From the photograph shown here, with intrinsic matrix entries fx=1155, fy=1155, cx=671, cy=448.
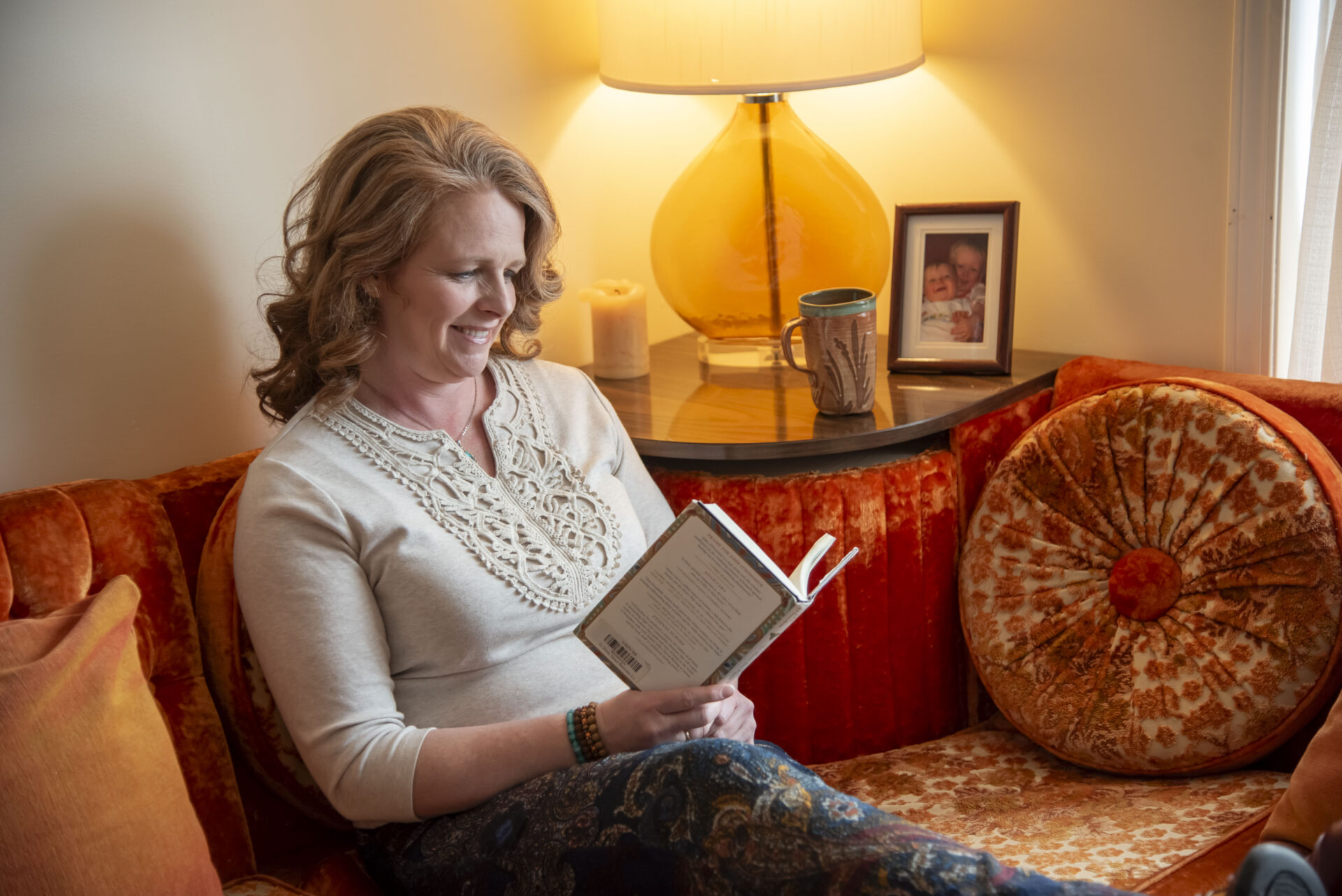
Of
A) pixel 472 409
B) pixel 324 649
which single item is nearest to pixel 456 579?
pixel 324 649

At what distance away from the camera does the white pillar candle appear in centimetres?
196

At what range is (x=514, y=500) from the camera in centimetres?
141

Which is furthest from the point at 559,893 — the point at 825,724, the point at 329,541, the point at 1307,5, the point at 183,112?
the point at 1307,5

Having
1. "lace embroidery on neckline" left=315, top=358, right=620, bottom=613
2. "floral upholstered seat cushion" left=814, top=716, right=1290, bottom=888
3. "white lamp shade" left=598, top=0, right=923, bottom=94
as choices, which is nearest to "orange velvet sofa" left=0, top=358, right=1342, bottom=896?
"floral upholstered seat cushion" left=814, top=716, right=1290, bottom=888

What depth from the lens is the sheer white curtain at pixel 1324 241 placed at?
1.62 meters

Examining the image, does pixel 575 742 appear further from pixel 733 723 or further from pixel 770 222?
pixel 770 222

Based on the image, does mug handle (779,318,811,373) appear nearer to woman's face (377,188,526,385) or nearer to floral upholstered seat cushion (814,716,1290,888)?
woman's face (377,188,526,385)

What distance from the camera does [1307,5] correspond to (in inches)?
66.0

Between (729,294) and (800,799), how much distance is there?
44.1 inches

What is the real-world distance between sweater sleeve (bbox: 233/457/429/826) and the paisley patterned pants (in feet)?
0.31

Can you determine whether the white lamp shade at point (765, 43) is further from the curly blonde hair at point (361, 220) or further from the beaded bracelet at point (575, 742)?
the beaded bracelet at point (575, 742)

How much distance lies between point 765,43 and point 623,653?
39.1 inches

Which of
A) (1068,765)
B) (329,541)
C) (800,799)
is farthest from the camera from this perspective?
(1068,765)

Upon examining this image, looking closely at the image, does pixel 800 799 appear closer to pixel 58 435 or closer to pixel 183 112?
pixel 58 435
